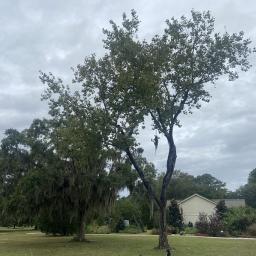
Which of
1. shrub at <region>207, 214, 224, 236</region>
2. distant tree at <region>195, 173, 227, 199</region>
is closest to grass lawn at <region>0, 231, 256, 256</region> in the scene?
shrub at <region>207, 214, 224, 236</region>

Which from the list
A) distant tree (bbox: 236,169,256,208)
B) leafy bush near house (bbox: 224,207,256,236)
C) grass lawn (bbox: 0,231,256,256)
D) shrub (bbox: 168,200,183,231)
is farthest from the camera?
distant tree (bbox: 236,169,256,208)

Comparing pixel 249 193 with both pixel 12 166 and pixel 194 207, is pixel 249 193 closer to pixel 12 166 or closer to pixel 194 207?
pixel 194 207

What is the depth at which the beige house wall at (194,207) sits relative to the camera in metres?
73.7

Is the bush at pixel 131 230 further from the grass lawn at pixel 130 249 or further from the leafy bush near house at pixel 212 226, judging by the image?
the grass lawn at pixel 130 249

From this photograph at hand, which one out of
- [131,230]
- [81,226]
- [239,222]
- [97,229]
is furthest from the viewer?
[97,229]

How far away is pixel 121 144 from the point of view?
2692 centimetres

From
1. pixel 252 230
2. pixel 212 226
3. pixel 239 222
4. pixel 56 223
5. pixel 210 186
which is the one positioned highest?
pixel 210 186

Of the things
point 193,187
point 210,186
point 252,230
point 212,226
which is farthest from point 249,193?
point 252,230

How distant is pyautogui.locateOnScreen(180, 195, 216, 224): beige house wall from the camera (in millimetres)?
73688

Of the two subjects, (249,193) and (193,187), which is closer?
(193,187)

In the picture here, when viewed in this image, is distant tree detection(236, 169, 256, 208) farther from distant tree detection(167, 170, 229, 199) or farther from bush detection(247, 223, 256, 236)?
bush detection(247, 223, 256, 236)

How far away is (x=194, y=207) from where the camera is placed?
243ft

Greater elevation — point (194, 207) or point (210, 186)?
point (210, 186)

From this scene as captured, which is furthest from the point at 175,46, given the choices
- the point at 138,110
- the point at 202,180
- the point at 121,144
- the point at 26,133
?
the point at 202,180
